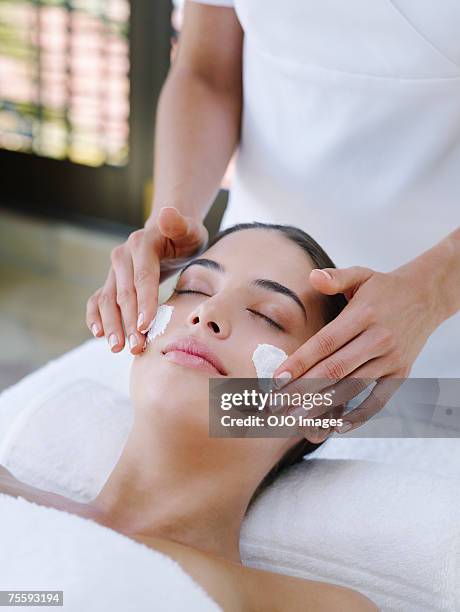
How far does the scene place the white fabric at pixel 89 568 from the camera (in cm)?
94

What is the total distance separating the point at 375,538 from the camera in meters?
1.17

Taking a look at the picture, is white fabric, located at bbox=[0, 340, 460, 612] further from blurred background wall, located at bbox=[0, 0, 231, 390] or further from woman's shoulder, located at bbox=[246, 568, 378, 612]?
blurred background wall, located at bbox=[0, 0, 231, 390]

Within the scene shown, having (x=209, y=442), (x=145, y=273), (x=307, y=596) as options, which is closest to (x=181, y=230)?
(x=145, y=273)

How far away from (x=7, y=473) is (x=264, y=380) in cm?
42

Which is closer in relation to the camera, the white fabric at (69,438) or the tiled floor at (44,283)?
the white fabric at (69,438)

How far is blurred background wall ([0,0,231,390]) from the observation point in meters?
3.20

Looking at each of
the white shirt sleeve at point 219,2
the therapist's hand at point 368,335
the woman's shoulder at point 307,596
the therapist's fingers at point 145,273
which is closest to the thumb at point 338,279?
the therapist's hand at point 368,335

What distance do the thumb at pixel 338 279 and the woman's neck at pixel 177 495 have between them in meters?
0.27

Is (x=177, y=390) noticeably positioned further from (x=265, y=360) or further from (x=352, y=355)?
(x=352, y=355)

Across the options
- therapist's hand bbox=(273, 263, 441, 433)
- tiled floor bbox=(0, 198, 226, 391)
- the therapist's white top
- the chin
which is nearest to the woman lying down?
the chin

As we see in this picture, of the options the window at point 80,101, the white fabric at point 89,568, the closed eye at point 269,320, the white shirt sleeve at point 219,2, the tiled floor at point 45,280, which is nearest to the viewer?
the white fabric at point 89,568

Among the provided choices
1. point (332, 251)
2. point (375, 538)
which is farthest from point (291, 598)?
point (332, 251)

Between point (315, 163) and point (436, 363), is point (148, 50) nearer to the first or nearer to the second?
point (315, 163)

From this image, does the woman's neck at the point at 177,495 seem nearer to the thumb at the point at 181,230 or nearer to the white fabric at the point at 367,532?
the white fabric at the point at 367,532
